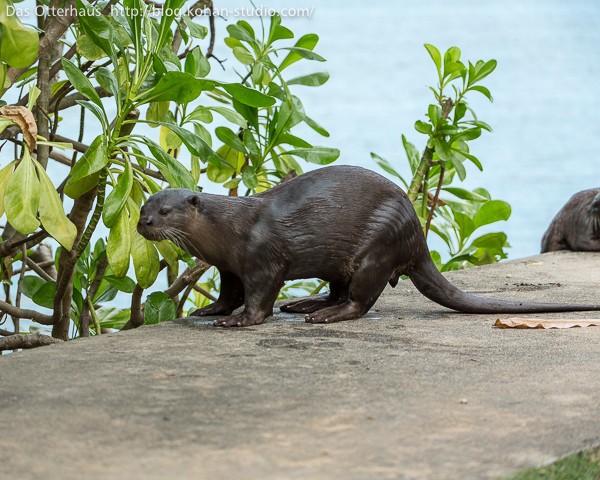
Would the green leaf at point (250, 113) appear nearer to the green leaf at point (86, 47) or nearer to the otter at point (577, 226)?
the green leaf at point (86, 47)

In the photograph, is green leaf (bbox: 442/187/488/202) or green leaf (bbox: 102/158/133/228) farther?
green leaf (bbox: 442/187/488/202)

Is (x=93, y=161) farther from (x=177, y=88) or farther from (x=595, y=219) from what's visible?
(x=595, y=219)

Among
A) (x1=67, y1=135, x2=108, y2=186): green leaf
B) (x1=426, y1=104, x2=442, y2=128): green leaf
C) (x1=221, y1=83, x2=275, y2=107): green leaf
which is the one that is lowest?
(x1=67, y1=135, x2=108, y2=186): green leaf

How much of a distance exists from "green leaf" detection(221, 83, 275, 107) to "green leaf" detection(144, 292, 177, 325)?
81 centimetres

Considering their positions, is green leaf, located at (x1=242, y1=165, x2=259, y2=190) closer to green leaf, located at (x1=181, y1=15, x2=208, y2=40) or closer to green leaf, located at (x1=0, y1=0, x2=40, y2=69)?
green leaf, located at (x1=181, y1=15, x2=208, y2=40)

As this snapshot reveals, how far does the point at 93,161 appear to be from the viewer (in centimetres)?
280

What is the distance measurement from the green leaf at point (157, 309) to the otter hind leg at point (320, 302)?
0.43 m

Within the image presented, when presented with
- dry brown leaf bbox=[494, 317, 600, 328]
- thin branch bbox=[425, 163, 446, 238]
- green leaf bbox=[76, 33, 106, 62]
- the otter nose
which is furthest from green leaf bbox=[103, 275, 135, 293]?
thin branch bbox=[425, 163, 446, 238]

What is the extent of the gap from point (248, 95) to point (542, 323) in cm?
119

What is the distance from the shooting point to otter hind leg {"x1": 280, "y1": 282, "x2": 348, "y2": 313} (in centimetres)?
325

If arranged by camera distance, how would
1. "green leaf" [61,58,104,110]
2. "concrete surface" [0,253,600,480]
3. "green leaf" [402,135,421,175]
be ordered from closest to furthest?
"concrete surface" [0,253,600,480] < "green leaf" [61,58,104,110] < "green leaf" [402,135,421,175]

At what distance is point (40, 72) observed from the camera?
3.35m

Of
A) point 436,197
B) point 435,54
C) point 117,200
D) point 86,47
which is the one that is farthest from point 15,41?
point 436,197

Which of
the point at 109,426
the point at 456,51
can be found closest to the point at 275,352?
the point at 109,426
